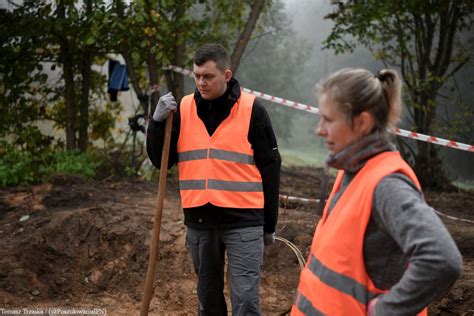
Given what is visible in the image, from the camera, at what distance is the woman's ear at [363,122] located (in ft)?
6.37

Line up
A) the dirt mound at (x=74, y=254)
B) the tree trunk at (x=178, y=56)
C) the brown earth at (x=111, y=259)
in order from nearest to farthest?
the brown earth at (x=111, y=259) < the dirt mound at (x=74, y=254) < the tree trunk at (x=178, y=56)

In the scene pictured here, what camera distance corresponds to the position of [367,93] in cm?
194

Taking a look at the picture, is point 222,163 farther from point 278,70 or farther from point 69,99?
point 278,70

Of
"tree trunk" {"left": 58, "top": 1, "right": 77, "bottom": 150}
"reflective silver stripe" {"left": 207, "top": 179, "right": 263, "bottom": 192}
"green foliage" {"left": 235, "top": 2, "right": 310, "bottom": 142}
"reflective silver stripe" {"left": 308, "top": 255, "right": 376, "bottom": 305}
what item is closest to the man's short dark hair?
"reflective silver stripe" {"left": 207, "top": 179, "right": 263, "bottom": 192}

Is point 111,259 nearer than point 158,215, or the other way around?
point 158,215

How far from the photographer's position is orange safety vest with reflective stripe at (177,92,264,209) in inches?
155

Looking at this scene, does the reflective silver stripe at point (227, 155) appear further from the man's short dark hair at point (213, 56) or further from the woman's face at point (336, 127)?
the woman's face at point (336, 127)

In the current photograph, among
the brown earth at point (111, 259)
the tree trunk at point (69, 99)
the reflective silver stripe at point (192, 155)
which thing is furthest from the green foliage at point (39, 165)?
the reflective silver stripe at point (192, 155)

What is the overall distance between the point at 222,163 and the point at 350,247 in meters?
2.09

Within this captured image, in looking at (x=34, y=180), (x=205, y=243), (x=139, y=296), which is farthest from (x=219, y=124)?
(x=34, y=180)

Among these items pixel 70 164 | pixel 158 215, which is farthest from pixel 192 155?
pixel 70 164

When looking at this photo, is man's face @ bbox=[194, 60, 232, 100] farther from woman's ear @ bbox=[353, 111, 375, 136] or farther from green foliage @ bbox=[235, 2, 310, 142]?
green foliage @ bbox=[235, 2, 310, 142]

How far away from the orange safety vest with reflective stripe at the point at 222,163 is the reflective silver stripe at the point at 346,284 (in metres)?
1.94

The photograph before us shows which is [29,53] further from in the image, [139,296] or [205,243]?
[205,243]
